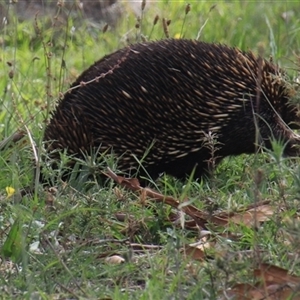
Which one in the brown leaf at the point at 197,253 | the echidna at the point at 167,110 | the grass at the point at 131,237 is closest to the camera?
the grass at the point at 131,237

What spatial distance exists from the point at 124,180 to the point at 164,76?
102cm

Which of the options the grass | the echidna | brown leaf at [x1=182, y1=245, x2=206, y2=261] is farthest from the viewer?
the echidna

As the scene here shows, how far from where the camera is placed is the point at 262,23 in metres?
7.14

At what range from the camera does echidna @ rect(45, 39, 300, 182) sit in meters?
4.52

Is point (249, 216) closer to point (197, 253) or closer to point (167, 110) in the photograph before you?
point (197, 253)

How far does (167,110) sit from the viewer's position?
461cm

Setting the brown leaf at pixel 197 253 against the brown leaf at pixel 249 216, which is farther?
the brown leaf at pixel 249 216

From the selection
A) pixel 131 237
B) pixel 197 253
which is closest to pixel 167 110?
pixel 131 237

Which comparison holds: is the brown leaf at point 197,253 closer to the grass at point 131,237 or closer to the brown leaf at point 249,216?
the grass at point 131,237

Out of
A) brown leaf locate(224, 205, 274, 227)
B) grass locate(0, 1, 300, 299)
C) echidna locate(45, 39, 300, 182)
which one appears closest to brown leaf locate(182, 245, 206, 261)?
grass locate(0, 1, 300, 299)

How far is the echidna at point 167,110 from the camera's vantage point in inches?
178

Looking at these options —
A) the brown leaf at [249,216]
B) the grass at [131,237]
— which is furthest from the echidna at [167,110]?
the brown leaf at [249,216]

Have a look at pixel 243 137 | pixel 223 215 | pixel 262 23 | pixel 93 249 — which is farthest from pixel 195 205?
pixel 262 23

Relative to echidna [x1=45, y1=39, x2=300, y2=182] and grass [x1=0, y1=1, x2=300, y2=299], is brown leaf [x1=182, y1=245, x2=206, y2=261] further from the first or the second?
echidna [x1=45, y1=39, x2=300, y2=182]
